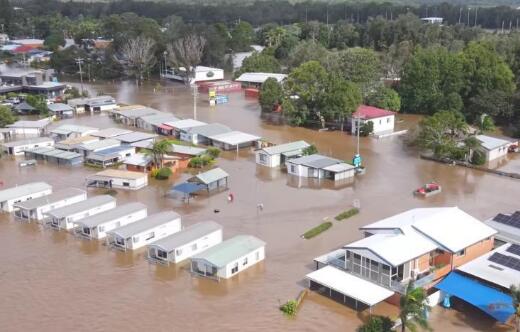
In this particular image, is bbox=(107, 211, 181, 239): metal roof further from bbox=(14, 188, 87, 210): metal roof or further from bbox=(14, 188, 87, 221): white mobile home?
bbox=(14, 188, 87, 210): metal roof

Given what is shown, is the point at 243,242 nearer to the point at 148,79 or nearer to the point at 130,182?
the point at 130,182

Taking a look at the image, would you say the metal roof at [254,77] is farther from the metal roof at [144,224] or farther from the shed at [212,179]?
the metal roof at [144,224]

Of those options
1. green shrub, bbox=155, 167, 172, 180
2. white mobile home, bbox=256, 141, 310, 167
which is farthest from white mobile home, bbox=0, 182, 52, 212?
white mobile home, bbox=256, 141, 310, 167

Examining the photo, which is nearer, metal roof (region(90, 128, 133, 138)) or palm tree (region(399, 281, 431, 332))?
palm tree (region(399, 281, 431, 332))

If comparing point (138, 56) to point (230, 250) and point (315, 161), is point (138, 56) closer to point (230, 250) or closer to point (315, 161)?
point (315, 161)

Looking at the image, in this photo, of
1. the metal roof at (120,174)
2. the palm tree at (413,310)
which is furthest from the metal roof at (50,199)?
the palm tree at (413,310)

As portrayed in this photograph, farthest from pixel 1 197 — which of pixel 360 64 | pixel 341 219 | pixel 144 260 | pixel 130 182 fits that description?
pixel 360 64

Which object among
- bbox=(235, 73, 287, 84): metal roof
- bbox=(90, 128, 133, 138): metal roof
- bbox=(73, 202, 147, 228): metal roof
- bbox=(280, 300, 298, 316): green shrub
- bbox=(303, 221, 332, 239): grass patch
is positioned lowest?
bbox=(280, 300, 298, 316): green shrub
